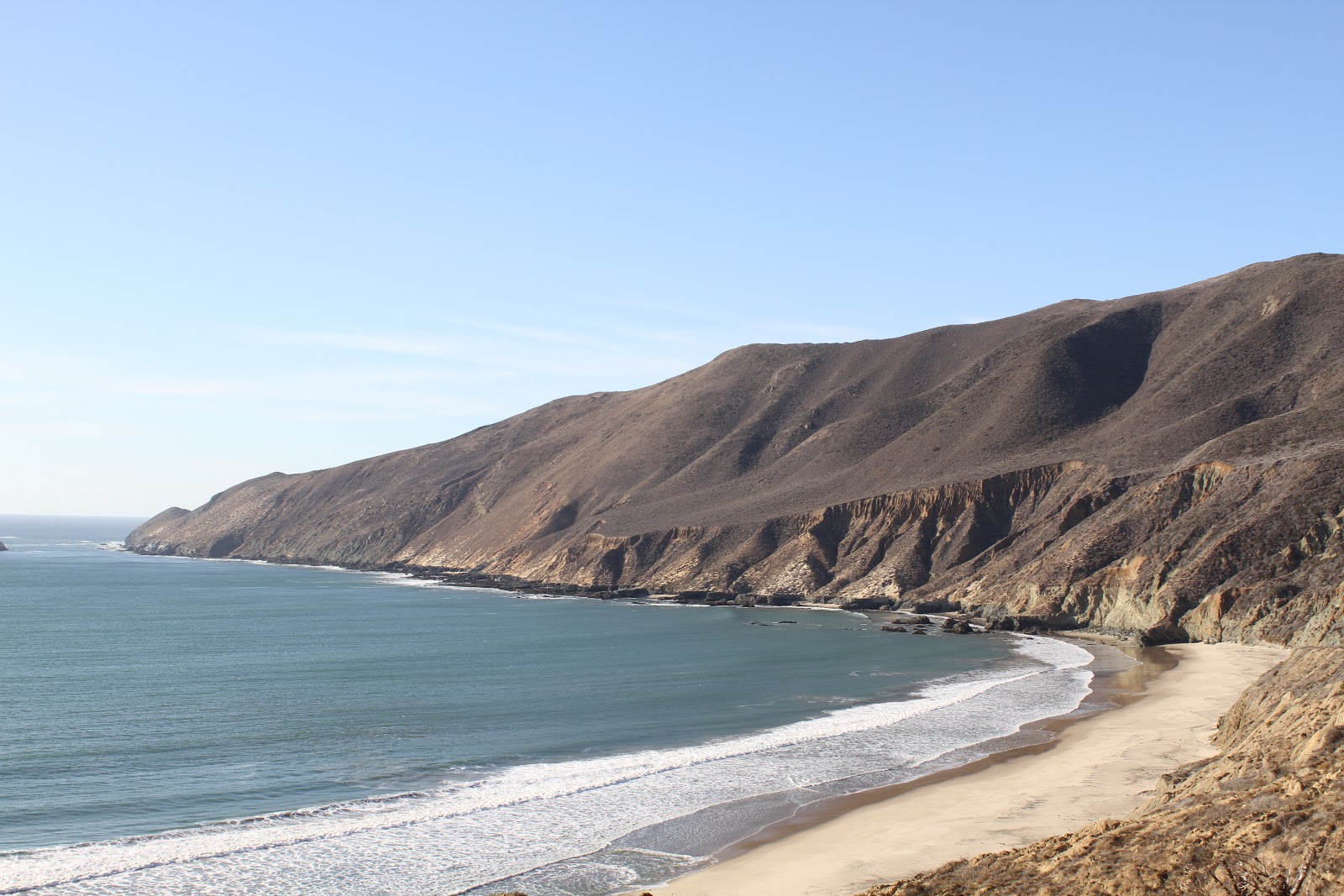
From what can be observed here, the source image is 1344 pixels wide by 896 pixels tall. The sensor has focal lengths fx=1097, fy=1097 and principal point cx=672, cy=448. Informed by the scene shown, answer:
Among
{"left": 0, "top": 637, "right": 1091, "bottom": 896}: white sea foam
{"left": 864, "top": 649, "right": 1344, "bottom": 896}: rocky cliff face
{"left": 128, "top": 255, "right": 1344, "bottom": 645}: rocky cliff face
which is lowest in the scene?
{"left": 0, "top": 637, "right": 1091, "bottom": 896}: white sea foam

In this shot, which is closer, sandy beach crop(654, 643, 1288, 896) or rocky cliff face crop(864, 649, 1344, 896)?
rocky cliff face crop(864, 649, 1344, 896)

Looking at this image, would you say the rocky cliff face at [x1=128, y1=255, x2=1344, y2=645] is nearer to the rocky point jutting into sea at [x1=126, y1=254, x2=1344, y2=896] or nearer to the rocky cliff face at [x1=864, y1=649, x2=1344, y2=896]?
the rocky point jutting into sea at [x1=126, y1=254, x2=1344, y2=896]

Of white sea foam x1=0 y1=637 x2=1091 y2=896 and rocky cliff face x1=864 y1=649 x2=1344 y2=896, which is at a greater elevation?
rocky cliff face x1=864 y1=649 x2=1344 y2=896

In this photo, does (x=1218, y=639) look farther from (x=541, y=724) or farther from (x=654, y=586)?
(x=654, y=586)

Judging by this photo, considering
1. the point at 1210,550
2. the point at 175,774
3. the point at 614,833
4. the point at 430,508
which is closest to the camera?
the point at 614,833

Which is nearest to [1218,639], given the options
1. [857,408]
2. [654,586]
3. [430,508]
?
[654,586]

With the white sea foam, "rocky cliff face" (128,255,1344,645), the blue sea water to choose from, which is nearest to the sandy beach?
the blue sea water
